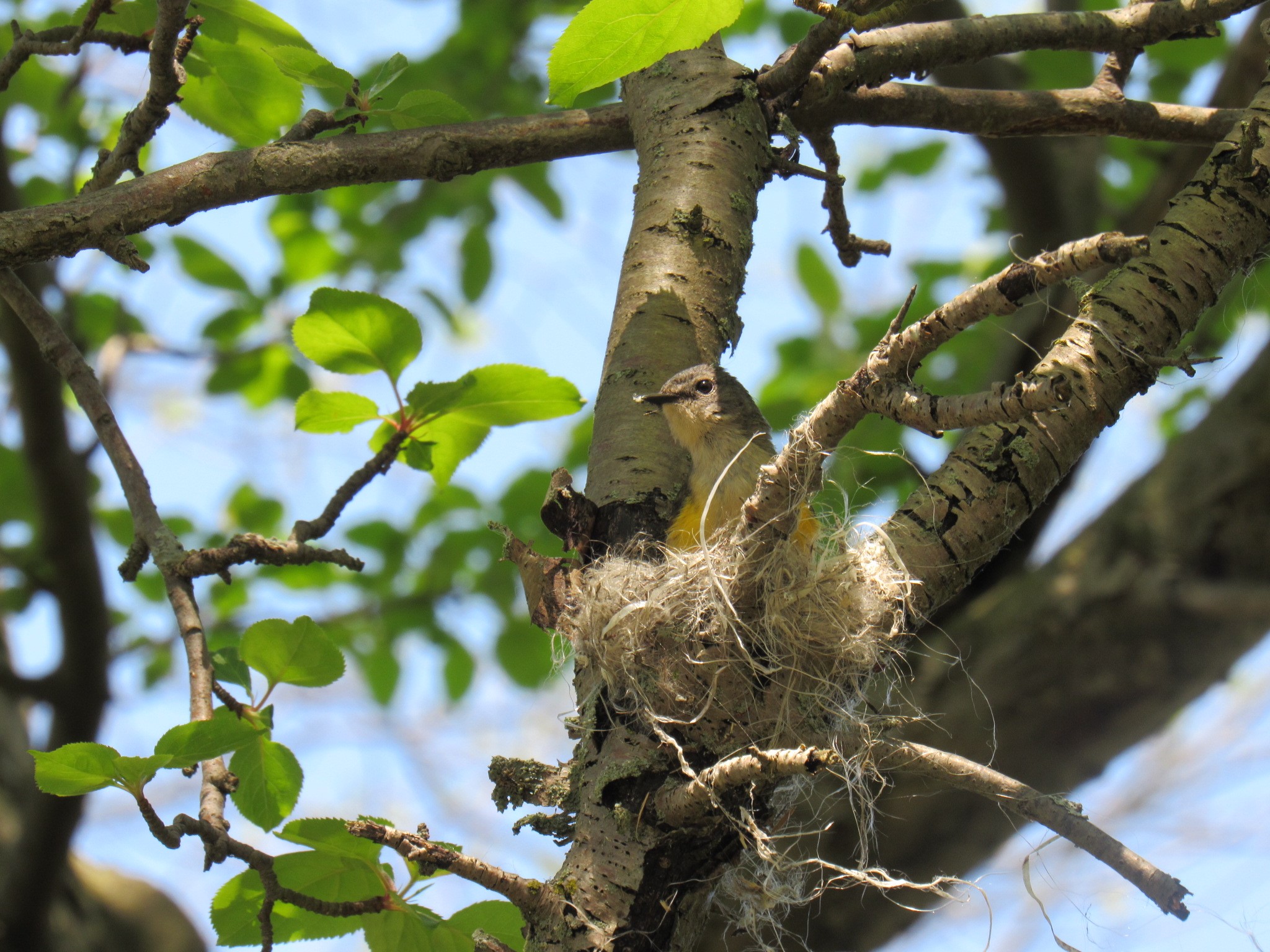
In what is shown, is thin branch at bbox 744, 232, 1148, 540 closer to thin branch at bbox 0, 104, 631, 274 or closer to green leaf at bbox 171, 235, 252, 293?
thin branch at bbox 0, 104, 631, 274

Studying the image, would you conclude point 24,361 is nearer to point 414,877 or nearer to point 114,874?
point 114,874

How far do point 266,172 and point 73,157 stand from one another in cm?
347

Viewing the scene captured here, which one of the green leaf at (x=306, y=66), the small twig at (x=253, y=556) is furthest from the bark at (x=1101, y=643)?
the green leaf at (x=306, y=66)

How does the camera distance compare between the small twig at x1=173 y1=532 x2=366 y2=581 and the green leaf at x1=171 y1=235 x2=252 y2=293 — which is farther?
the green leaf at x1=171 y1=235 x2=252 y2=293

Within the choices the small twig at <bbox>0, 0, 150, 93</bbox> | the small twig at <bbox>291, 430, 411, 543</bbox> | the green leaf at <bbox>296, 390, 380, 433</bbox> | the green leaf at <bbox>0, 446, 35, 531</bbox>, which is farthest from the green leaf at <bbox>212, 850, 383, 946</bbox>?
the green leaf at <bbox>0, 446, 35, 531</bbox>

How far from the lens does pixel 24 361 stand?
13.9ft

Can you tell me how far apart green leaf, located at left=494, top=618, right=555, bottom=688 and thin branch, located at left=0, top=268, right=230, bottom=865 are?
7.22 ft

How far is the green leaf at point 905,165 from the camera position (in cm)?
598

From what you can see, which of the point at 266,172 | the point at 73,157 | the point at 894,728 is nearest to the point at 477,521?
the point at 73,157

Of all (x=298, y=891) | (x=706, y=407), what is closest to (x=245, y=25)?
(x=706, y=407)

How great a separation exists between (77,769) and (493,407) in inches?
46.9

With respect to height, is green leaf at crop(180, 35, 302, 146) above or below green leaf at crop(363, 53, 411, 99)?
above

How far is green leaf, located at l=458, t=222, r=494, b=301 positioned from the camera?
5266 millimetres

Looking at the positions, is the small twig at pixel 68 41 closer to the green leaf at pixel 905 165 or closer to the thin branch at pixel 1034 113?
the thin branch at pixel 1034 113
